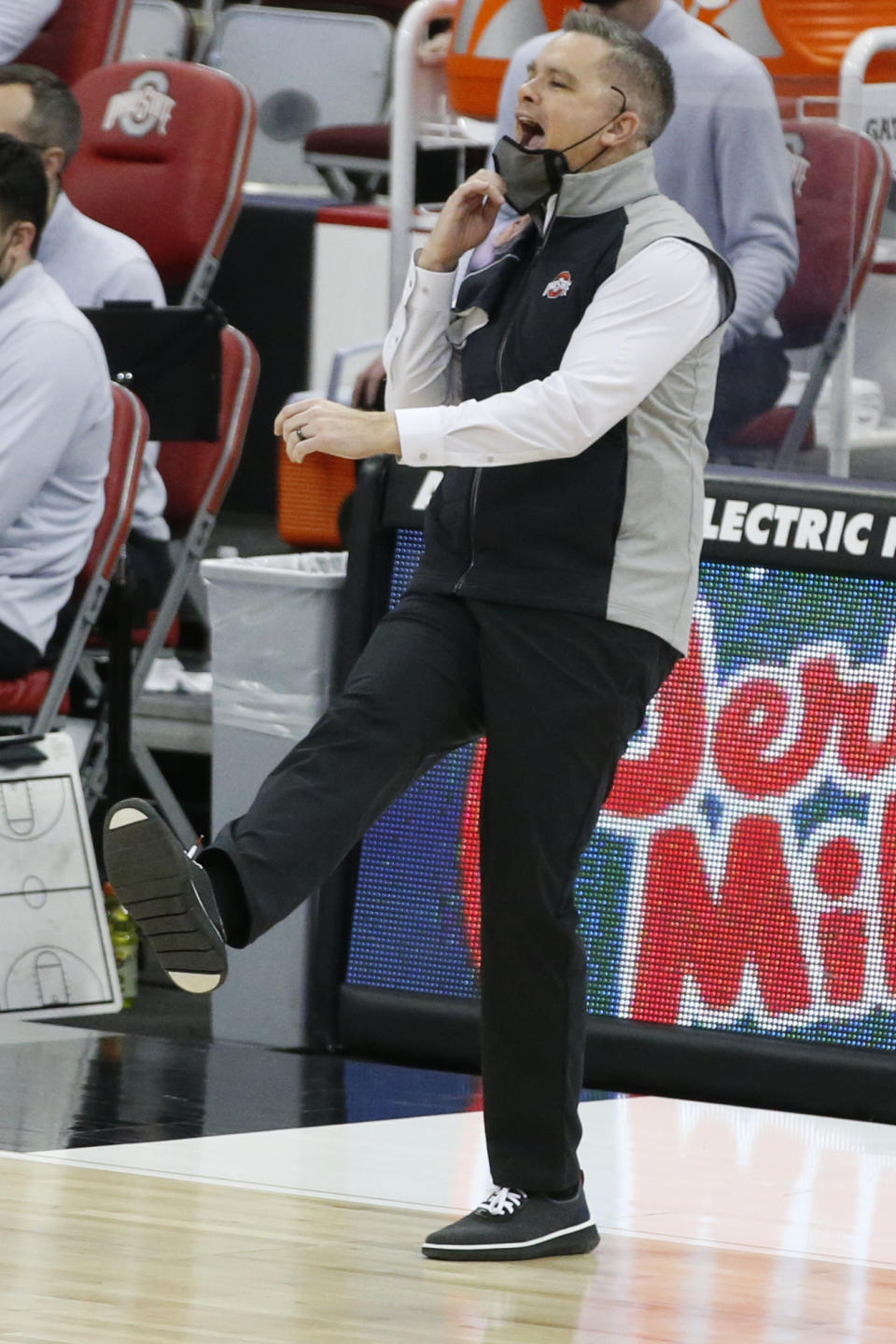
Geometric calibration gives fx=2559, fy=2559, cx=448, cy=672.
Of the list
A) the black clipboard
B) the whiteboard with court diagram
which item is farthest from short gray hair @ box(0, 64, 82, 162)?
the whiteboard with court diagram

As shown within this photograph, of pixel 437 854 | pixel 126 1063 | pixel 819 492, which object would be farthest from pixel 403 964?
pixel 819 492

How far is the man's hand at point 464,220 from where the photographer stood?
3404 millimetres

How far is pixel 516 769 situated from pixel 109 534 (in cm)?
221

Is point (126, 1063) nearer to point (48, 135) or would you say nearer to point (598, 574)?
point (598, 574)

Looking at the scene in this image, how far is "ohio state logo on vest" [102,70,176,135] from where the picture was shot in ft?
21.3

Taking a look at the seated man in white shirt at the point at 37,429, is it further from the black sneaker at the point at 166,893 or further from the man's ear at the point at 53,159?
the black sneaker at the point at 166,893

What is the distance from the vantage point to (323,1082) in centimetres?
454

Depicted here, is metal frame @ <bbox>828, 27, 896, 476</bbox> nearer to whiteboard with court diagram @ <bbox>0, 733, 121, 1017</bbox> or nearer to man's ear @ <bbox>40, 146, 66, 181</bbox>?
whiteboard with court diagram @ <bbox>0, 733, 121, 1017</bbox>

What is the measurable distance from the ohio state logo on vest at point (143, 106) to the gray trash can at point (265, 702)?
199cm

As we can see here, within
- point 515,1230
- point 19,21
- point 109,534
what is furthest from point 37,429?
point 19,21

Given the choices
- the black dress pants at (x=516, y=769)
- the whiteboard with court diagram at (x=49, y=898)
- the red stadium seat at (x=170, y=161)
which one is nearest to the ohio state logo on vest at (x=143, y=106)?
the red stadium seat at (x=170, y=161)

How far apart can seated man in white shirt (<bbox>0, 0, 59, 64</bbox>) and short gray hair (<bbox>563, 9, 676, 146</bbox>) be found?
412cm

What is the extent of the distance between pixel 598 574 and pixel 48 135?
3.17 meters

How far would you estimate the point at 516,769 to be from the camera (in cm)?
334
